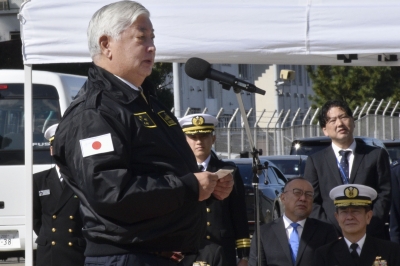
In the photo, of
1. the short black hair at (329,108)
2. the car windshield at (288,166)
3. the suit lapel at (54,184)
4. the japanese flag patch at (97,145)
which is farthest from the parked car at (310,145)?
the japanese flag patch at (97,145)

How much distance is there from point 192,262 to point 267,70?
1739 inches

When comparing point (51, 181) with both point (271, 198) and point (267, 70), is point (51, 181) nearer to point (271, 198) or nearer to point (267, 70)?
point (271, 198)

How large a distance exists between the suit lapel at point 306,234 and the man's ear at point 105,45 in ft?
9.79

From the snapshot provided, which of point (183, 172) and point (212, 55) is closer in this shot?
point (183, 172)

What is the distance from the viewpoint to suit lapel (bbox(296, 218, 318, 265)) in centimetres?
604

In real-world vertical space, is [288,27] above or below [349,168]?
above

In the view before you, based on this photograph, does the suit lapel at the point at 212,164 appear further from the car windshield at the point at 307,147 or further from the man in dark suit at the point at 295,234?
the car windshield at the point at 307,147

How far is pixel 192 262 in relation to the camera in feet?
18.2

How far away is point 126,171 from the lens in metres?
3.21

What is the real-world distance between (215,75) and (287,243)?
1.95 meters

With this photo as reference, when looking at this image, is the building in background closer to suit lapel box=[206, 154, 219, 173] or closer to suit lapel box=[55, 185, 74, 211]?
suit lapel box=[55, 185, 74, 211]

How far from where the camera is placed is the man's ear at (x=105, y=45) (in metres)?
3.50

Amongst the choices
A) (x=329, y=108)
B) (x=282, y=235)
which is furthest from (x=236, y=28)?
(x=282, y=235)

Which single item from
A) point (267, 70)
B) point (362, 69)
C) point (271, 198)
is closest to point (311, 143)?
point (271, 198)
